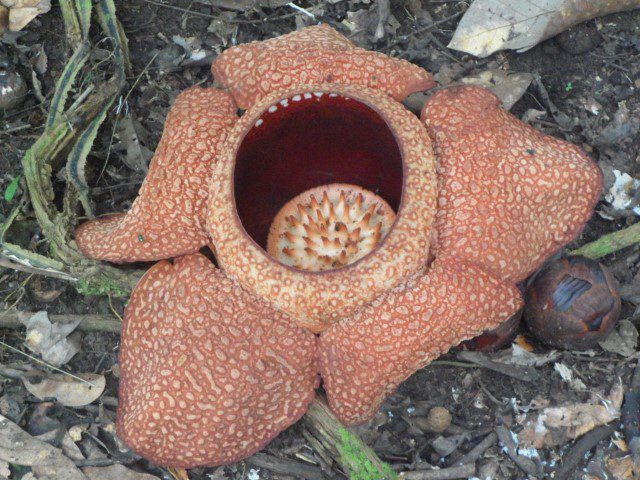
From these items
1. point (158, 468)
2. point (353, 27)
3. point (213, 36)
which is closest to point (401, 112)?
point (353, 27)

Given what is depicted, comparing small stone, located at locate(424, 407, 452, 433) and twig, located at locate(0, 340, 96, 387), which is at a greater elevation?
twig, located at locate(0, 340, 96, 387)

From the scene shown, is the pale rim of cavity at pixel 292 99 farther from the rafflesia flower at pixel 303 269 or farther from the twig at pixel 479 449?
the twig at pixel 479 449

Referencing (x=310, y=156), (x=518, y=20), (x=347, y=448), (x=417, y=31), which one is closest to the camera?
(x=347, y=448)

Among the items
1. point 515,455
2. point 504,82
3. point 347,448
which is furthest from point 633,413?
point 504,82

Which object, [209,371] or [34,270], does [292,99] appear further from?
[34,270]

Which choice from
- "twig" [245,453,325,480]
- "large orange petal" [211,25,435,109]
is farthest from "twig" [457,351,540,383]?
"large orange petal" [211,25,435,109]

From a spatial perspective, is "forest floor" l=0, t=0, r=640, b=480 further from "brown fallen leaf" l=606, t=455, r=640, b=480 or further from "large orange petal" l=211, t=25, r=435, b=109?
"large orange petal" l=211, t=25, r=435, b=109

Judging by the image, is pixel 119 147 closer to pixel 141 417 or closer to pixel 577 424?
pixel 141 417
